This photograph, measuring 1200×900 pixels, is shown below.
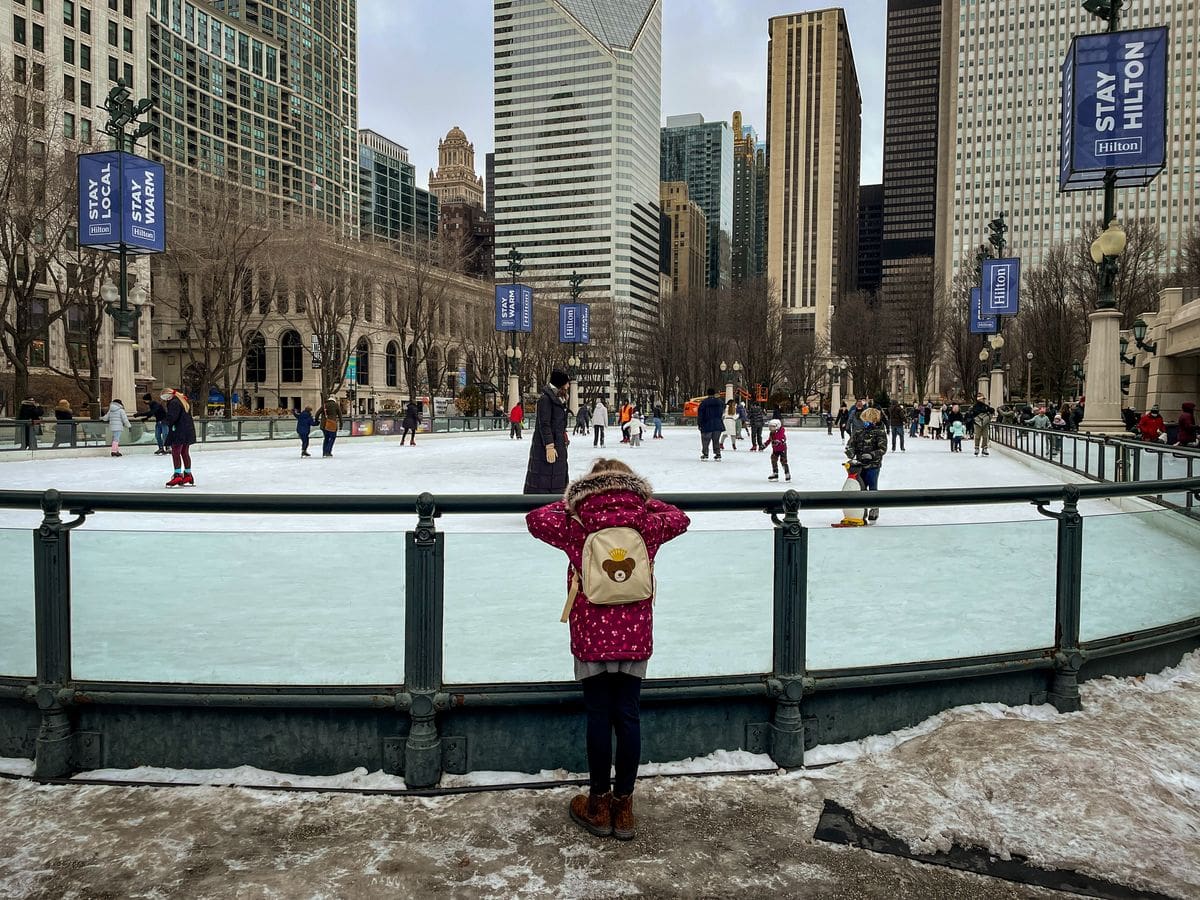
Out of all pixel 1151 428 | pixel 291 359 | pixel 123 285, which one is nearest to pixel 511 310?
pixel 123 285

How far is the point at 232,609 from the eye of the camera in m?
3.52

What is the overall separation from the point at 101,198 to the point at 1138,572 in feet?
72.0

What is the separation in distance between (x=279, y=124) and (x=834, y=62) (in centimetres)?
13017

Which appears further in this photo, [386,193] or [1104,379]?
[386,193]

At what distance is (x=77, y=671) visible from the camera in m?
3.52

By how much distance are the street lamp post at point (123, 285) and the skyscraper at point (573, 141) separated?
126507 millimetres

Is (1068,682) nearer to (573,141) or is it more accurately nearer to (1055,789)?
(1055,789)

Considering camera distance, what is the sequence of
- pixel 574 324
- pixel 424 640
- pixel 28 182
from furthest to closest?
1. pixel 574 324
2. pixel 28 182
3. pixel 424 640

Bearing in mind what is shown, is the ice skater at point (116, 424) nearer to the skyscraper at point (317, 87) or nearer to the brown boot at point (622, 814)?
the brown boot at point (622, 814)

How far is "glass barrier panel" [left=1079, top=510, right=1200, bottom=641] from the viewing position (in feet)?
14.4

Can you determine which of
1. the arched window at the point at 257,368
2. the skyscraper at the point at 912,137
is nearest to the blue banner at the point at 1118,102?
the arched window at the point at 257,368

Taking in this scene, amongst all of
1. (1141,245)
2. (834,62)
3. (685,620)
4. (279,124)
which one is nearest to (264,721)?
(685,620)

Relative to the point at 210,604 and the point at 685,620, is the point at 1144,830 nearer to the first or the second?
the point at 685,620

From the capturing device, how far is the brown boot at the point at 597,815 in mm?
3070
